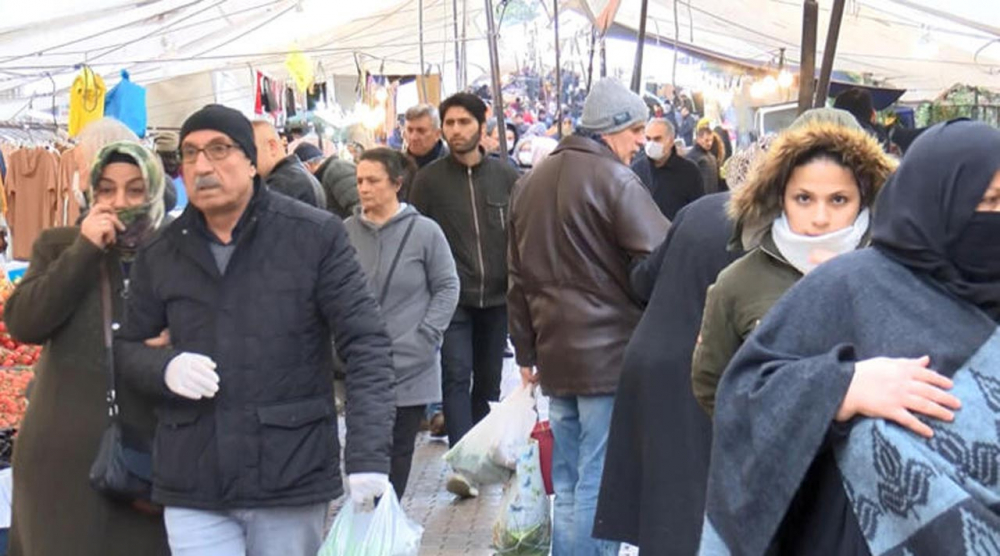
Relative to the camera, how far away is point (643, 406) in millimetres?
5055

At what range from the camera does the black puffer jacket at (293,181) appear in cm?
741

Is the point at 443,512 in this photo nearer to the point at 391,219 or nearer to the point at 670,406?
the point at 391,219

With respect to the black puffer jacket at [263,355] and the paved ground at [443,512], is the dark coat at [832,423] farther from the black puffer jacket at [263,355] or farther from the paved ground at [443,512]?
the paved ground at [443,512]

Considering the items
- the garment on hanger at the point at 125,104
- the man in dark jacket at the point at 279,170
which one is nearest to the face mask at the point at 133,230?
the man in dark jacket at the point at 279,170

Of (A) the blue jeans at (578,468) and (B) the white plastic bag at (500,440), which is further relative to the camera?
(B) the white plastic bag at (500,440)

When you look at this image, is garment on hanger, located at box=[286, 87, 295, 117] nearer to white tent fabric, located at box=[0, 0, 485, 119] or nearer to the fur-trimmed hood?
white tent fabric, located at box=[0, 0, 485, 119]

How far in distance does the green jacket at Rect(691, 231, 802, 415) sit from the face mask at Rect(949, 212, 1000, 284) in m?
1.05

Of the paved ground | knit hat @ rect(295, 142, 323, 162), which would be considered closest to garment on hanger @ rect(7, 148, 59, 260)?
knit hat @ rect(295, 142, 323, 162)

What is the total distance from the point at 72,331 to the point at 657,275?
190 cm

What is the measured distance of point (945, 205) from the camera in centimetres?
277

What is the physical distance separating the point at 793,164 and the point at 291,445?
1.55 m

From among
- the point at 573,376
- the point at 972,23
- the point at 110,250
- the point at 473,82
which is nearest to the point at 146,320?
the point at 110,250

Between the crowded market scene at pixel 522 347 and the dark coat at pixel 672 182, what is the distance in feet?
6.99

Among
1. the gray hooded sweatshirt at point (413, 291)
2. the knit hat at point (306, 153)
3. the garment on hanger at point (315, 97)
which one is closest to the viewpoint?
the gray hooded sweatshirt at point (413, 291)
